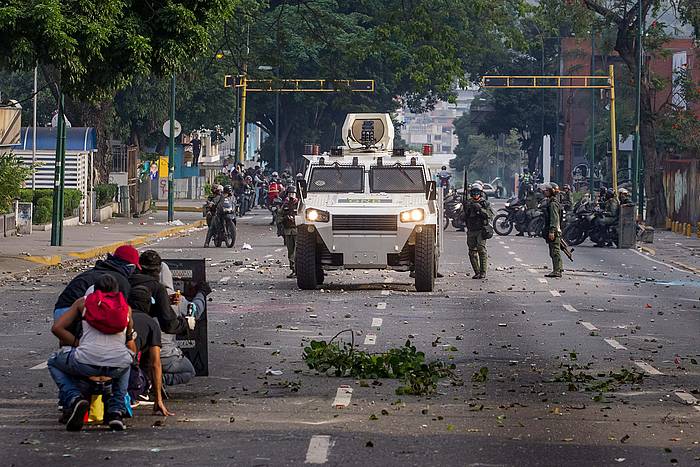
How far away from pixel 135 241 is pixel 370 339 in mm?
23772

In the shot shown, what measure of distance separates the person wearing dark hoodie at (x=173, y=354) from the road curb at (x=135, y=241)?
70.2 ft

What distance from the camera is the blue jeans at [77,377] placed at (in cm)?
1100

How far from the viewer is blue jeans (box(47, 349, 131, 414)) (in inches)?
433

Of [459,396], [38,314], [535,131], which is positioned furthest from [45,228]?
[535,131]

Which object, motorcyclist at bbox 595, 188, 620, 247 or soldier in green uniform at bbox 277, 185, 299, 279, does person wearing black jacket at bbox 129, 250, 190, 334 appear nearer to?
soldier in green uniform at bbox 277, 185, 299, 279

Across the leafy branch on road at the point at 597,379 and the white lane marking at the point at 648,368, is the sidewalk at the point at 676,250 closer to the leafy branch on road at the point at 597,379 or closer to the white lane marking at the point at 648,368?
the white lane marking at the point at 648,368

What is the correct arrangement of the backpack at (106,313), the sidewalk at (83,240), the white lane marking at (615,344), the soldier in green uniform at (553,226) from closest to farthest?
the backpack at (106,313) < the white lane marking at (615,344) < the soldier in green uniform at (553,226) < the sidewalk at (83,240)

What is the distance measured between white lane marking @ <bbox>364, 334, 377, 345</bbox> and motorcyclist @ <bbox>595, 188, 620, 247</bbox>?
2802cm

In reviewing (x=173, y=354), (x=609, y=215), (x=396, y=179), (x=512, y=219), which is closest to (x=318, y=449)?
(x=173, y=354)

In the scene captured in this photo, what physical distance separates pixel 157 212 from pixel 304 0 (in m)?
32.2

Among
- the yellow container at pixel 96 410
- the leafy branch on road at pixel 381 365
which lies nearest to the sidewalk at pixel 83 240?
the leafy branch on road at pixel 381 365

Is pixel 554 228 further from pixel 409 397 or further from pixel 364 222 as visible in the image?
pixel 409 397

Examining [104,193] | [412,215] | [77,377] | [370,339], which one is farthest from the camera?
[104,193]

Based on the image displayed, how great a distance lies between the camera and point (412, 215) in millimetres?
25297
